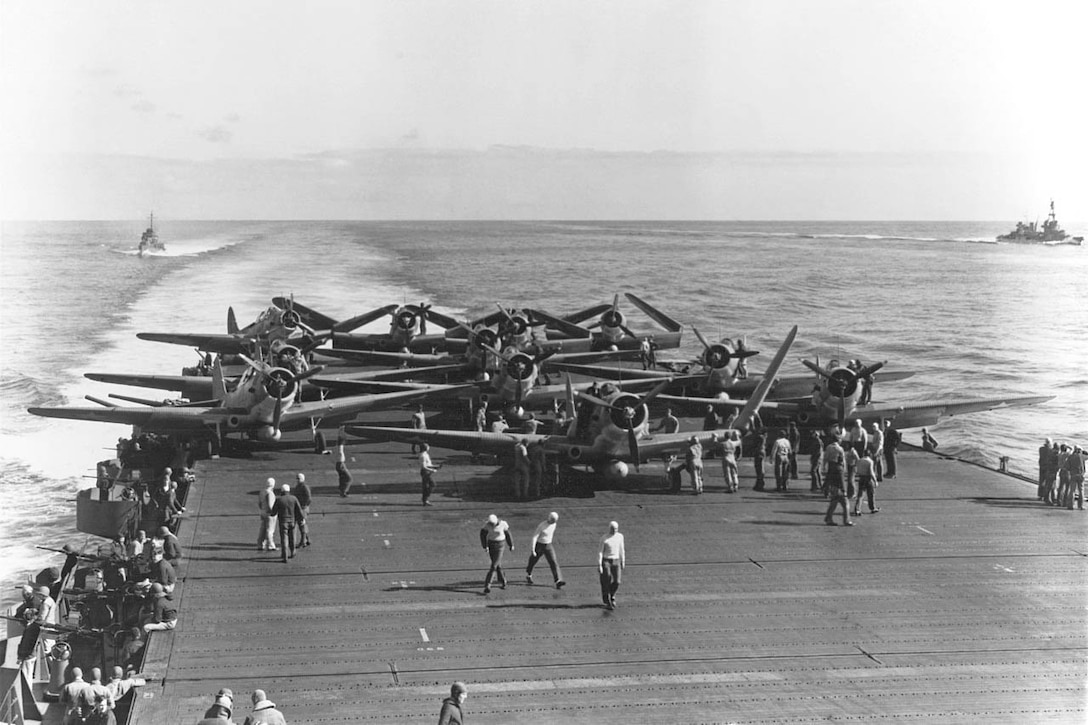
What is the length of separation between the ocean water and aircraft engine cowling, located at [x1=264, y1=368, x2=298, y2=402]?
13.7m

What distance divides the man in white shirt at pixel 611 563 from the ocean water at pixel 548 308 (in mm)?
16776

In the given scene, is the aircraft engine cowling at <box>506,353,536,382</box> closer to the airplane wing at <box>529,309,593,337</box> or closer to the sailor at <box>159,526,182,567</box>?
the sailor at <box>159,526,182,567</box>

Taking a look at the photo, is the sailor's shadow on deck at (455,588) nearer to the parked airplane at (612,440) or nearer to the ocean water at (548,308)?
the parked airplane at (612,440)

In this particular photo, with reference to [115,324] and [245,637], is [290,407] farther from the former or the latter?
[115,324]

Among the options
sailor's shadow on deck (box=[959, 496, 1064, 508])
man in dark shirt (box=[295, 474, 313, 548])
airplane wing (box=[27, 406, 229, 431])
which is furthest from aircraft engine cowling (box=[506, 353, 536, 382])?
sailor's shadow on deck (box=[959, 496, 1064, 508])

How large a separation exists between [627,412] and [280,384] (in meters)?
10.2

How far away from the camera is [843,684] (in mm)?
16234

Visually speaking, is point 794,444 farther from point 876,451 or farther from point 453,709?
point 453,709

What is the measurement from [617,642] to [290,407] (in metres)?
16.8

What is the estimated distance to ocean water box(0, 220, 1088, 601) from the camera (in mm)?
57969

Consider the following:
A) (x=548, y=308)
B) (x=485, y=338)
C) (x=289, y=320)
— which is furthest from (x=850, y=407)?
(x=548, y=308)

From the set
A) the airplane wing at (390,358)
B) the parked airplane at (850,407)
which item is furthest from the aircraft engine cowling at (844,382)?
the airplane wing at (390,358)

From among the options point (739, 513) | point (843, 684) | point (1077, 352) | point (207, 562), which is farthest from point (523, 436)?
point (1077, 352)

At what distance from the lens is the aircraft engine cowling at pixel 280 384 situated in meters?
30.8
